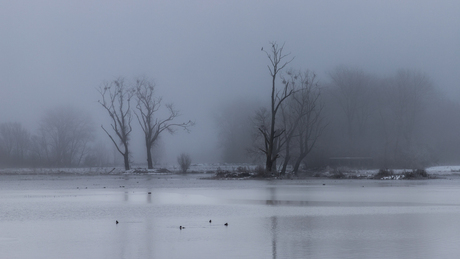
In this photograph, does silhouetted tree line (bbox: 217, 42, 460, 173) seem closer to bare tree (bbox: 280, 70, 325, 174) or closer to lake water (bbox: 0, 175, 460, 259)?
bare tree (bbox: 280, 70, 325, 174)

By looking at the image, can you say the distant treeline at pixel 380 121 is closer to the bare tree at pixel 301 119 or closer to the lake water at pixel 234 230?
the bare tree at pixel 301 119

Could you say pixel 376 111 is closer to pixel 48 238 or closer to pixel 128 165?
pixel 128 165

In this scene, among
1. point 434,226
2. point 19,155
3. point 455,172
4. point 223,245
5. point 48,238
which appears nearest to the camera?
point 223,245

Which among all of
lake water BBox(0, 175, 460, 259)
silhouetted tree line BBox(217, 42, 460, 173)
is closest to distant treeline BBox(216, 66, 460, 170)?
silhouetted tree line BBox(217, 42, 460, 173)

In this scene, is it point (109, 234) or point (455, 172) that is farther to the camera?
point (455, 172)

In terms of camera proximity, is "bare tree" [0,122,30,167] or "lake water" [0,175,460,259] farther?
"bare tree" [0,122,30,167]

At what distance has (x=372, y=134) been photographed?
68000mm

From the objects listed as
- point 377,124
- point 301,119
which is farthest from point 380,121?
point 301,119

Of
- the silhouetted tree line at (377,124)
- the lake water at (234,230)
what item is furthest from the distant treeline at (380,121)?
the lake water at (234,230)

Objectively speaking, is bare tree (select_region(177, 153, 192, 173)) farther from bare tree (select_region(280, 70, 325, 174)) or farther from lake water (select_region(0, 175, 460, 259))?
lake water (select_region(0, 175, 460, 259))

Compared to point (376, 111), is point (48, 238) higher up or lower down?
lower down

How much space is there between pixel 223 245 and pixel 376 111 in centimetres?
6311

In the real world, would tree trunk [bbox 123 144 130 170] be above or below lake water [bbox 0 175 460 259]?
above


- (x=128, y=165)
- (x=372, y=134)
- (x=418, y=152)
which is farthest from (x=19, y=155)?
(x=418, y=152)
